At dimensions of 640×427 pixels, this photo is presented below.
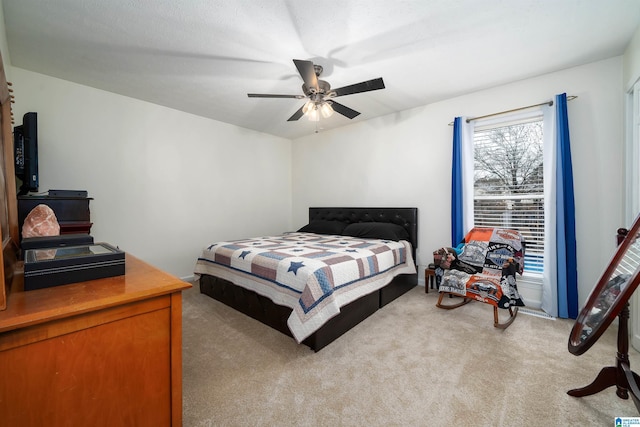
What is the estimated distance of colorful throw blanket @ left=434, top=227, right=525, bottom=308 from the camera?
241 cm

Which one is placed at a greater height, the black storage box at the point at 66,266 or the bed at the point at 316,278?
the black storage box at the point at 66,266

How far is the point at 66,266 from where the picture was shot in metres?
0.99

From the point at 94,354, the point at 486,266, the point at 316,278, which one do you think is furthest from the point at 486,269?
the point at 94,354

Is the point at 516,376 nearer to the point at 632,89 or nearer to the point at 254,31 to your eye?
the point at 632,89

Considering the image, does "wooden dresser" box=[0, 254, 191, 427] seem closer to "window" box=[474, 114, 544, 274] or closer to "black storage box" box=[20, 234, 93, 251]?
"black storage box" box=[20, 234, 93, 251]

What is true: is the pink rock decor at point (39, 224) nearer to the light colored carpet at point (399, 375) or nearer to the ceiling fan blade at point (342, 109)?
the light colored carpet at point (399, 375)

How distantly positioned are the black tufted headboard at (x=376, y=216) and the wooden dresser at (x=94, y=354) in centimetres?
333

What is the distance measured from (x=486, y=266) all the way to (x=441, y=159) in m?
1.53

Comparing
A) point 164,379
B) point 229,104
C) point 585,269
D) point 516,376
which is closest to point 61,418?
point 164,379

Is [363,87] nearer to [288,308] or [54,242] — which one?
[288,308]

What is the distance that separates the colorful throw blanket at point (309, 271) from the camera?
204 centimetres

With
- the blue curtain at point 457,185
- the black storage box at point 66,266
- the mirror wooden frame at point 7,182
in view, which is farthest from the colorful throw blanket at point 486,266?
the mirror wooden frame at point 7,182

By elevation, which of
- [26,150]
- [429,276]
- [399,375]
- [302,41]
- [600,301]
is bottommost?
[399,375]

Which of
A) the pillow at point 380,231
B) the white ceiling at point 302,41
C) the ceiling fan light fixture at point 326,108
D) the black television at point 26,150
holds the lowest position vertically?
the pillow at point 380,231
